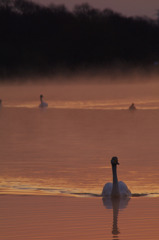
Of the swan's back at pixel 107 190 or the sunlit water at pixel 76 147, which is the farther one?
the sunlit water at pixel 76 147

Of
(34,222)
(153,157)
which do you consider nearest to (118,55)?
(153,157)

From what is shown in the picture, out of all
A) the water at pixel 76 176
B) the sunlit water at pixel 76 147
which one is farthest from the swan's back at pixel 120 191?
the sunlit water at pixel 76 147

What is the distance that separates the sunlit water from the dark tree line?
1326 inches

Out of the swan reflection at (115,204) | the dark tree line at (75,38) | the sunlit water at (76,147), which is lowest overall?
the swan reflection at (115,204)

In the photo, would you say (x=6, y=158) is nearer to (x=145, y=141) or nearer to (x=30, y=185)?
(x=30, y=185)

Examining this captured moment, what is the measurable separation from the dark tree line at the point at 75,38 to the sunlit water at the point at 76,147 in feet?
110

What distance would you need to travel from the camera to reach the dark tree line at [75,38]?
250 ft

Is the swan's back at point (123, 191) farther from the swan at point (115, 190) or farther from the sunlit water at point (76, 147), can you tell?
the sunlit water at point (76, 147)

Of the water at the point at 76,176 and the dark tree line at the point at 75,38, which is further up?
the dark tree line at the point at 75,38

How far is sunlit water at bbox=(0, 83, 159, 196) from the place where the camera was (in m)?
Result: 14.1

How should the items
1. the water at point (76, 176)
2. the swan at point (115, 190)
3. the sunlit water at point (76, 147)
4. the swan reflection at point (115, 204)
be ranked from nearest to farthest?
the water at point (76, 176), the swan reflection at point (115, 204), the swan at point (115, 190), the sunlit water at point (76, 147)

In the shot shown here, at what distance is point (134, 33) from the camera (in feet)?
271

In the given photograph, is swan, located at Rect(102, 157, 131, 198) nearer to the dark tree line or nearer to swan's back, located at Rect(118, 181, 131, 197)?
swan's back, located at Rect(118, 181, 131, 197)

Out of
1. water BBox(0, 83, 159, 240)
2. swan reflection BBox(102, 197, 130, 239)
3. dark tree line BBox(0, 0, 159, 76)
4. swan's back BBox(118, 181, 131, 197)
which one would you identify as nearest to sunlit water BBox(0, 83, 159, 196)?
water BBox(0, 83, 159, 240)
